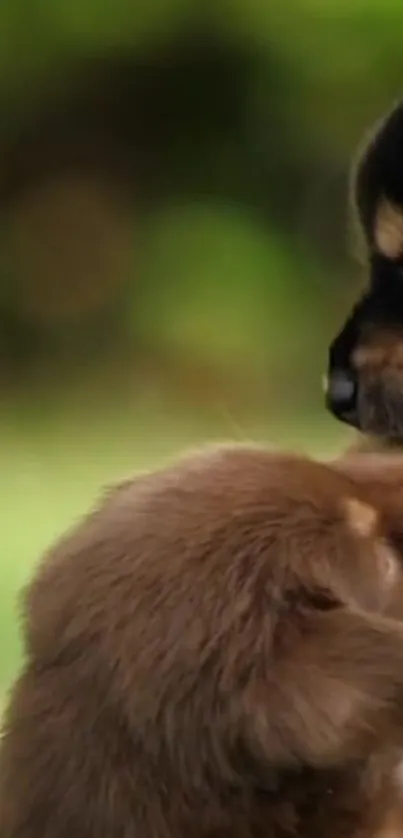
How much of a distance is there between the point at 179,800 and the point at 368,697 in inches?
3.7

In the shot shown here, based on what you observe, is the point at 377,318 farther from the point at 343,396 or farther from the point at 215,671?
the point at 215,671

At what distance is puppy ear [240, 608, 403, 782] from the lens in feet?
2.39

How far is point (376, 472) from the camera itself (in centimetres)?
85

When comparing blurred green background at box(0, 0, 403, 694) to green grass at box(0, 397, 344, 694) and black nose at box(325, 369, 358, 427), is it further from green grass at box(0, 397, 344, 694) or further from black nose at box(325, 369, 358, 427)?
black nose at box(325, 369, 358, 427)

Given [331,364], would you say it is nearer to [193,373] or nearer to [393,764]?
[393,764]

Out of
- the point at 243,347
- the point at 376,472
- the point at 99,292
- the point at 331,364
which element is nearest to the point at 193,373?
the point at 243,347

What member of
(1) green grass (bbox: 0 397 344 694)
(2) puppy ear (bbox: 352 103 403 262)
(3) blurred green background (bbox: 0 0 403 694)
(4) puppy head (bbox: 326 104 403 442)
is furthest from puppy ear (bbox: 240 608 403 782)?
(3) blurred green background (bbox: 0 0 403 694)

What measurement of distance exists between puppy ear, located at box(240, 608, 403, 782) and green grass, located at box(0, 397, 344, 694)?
1385 millimetres

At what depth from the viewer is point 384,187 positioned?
1361 mm

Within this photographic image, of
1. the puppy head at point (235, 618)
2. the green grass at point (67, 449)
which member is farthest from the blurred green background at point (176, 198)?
the puppy head at point (235, 618)

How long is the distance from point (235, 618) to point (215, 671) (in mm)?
25

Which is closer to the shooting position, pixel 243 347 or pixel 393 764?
pixel 393 764

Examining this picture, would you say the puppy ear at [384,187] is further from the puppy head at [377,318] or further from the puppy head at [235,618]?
the puppy head at [235,618]

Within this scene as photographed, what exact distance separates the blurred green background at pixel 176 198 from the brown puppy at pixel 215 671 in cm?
231
